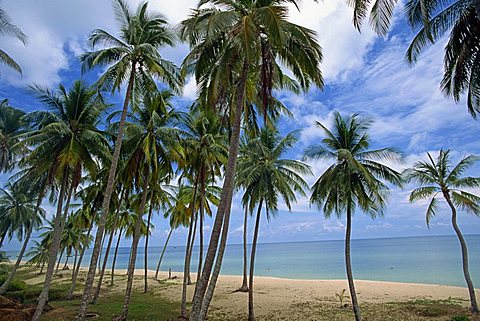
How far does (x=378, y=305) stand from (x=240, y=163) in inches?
380

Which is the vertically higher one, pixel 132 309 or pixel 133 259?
pixel 133 259

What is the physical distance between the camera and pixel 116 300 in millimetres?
17891

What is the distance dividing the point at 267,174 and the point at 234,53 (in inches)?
241

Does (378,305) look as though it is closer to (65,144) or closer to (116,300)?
(116,300)

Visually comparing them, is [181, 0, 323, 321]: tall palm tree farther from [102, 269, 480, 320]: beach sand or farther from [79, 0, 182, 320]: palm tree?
[102, 269, 480, 320]: beach sand

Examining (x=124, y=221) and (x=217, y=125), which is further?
(x=124, y=221)

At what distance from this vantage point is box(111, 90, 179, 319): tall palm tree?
13008mm

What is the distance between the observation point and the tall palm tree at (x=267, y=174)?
1347 centimetres

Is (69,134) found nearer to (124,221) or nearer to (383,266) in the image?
(124,221)

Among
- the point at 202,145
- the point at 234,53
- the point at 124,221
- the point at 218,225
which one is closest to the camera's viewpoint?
the point at 218,225

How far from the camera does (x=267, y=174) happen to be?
13.7 m

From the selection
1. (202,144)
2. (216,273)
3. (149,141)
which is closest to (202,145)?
(202,144)

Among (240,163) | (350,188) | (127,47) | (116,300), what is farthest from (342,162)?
(116,300)

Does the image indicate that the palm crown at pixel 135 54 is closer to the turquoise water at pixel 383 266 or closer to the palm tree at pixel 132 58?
the palm tree at pixel 132 58
